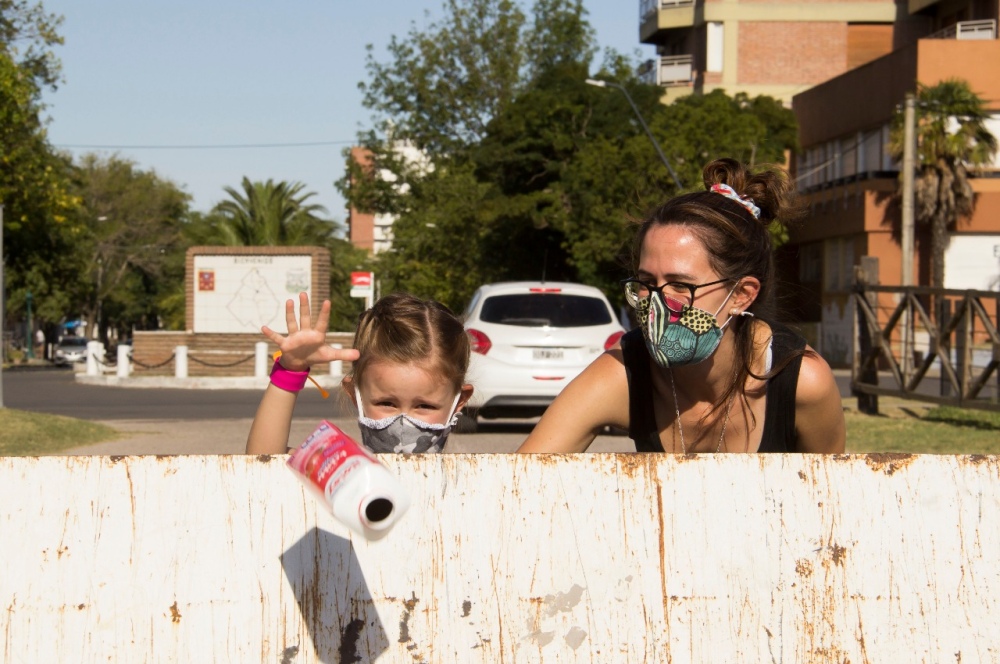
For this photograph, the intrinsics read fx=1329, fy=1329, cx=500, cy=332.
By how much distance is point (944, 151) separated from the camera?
3691 centimetres

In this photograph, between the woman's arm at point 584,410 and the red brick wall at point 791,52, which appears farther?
the red brick wall at point 791,52

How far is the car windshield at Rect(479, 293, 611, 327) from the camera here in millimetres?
13969

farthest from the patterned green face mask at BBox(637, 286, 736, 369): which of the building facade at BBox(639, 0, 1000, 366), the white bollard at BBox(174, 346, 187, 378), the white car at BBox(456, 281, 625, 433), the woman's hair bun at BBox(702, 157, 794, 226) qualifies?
the white bollard at BBox(174, 346, 187, 378)

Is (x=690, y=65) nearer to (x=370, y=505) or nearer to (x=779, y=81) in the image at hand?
(x=779, y=81)

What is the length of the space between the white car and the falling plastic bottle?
11225 mm

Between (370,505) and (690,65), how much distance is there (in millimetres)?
54370

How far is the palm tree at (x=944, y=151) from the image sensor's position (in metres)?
36.5

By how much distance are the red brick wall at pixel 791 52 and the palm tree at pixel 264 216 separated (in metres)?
18.6

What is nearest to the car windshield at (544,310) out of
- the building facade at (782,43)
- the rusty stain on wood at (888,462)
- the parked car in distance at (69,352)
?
the rusty stain on wood at (888,462)

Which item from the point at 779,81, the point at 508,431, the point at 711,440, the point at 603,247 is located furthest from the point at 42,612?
the point at 779,81

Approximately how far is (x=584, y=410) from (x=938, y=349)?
41.0 ft

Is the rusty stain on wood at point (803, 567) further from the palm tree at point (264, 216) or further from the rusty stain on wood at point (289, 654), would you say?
the palm tree at point (264, 216)

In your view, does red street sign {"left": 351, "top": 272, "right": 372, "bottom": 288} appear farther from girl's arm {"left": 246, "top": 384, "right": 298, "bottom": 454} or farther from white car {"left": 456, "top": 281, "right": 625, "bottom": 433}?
girl's arm {"left": 246, "top": 384, "right": 298, "bottom": 454}

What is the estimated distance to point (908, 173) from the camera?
27.2 metres
